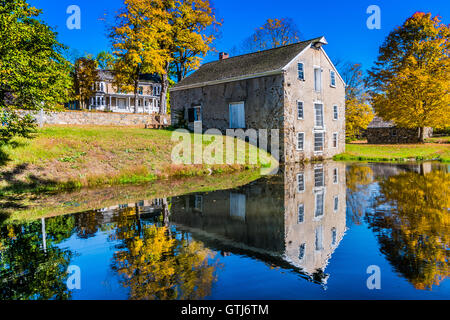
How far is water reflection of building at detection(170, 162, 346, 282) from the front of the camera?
511 centimetres

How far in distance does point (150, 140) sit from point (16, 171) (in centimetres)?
784

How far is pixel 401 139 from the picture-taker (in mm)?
35750

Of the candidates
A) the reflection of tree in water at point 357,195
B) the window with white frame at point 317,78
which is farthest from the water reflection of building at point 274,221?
the window with white frame at point 317,78

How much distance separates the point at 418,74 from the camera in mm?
28484

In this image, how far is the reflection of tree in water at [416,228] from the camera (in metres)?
4.38

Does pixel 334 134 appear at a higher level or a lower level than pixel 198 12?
lower

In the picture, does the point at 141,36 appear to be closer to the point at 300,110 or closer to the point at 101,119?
the point at 101,119

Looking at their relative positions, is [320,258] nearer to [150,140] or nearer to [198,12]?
[150,140]

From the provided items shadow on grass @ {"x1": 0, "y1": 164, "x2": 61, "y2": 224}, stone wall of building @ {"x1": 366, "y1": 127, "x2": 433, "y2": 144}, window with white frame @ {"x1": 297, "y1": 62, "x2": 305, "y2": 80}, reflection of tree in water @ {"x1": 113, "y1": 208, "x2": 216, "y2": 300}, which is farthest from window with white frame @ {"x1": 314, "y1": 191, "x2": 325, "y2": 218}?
stone wall of building @ {"x1": 366, "y1": 127, "x2": 433, "y2": 144}

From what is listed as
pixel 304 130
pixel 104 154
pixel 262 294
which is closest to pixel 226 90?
pixel 304 130

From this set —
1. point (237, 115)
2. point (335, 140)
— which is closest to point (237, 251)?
point (237, 115)

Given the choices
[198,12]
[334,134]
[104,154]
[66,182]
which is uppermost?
[198,12]

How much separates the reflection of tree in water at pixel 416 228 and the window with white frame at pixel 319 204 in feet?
3.59

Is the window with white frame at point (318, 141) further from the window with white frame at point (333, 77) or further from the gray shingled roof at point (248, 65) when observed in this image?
the gray shingled roof at point (248, 65)
